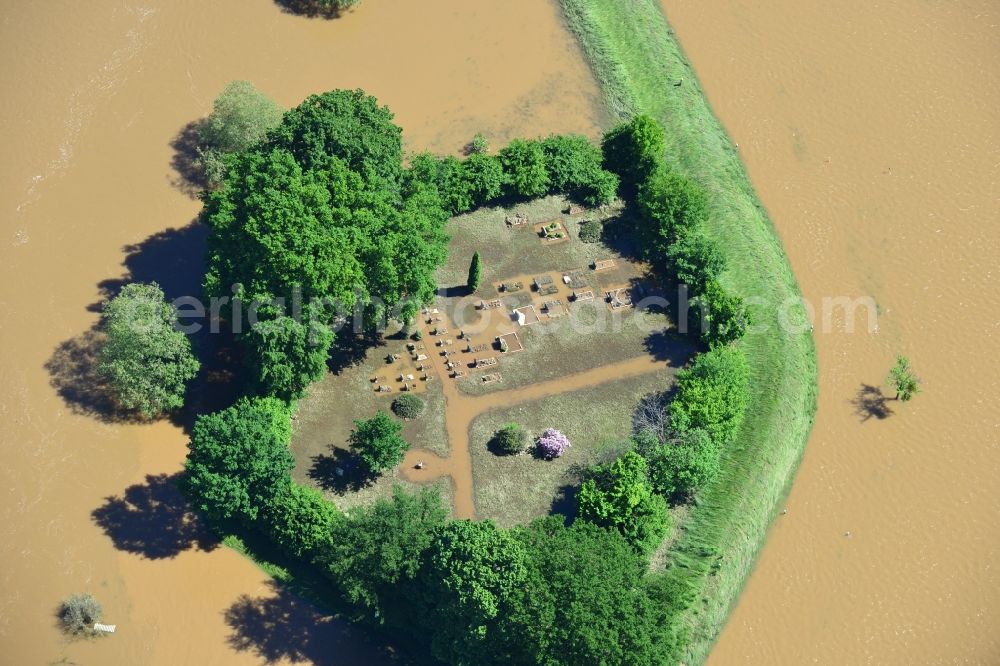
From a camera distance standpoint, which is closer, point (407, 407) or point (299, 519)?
point (299, 519)

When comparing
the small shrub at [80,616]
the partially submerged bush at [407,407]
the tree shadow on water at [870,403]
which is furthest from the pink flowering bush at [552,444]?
the small shrub at [80,616]

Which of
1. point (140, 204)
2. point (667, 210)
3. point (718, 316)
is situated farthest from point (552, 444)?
point (140, 204)

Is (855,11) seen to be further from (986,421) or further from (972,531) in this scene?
(972,531)

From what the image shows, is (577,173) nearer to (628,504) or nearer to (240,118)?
(240,118)

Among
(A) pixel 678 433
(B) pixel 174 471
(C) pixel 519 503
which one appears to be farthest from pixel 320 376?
(A) pixel 678 433

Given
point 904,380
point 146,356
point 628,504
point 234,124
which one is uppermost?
point 234,124

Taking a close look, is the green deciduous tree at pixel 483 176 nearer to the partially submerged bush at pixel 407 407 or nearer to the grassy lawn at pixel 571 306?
the grassy lawn at pixel 571 306
